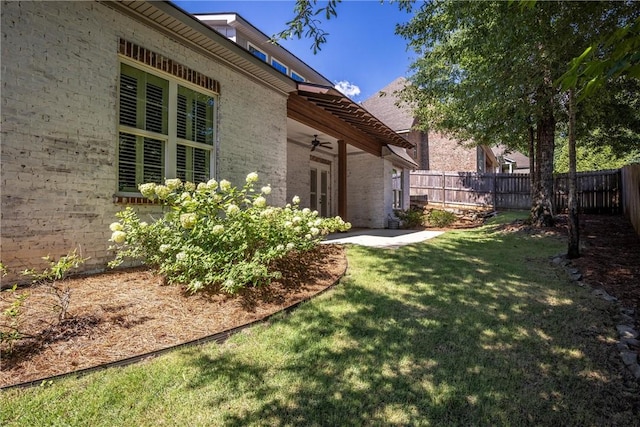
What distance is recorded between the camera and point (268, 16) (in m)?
6.07

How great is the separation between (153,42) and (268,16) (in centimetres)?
230

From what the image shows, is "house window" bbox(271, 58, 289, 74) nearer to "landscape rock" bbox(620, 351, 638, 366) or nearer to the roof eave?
the roof eave

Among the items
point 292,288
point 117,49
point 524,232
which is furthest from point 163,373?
point 524,232

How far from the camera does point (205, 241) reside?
3.76 metres

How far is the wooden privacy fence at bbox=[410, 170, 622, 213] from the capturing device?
12984mm

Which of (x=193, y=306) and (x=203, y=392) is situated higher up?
(x=193, y=306)

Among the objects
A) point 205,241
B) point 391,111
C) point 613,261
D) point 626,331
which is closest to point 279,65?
point 205,241

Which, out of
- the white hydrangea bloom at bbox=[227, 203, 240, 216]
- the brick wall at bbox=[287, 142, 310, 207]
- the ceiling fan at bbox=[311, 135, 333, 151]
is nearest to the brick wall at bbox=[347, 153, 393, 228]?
the ceiling fan at bbox=[311, 135, 333, 151]

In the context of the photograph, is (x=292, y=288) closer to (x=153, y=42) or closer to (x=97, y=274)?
(x=97, y=274)

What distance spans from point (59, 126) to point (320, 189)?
8.85 m

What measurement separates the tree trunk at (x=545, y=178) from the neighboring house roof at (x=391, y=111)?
30.5 feet

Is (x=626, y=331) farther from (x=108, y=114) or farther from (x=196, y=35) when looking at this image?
(x=196, y=35)

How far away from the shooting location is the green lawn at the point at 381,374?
1950 millimetres

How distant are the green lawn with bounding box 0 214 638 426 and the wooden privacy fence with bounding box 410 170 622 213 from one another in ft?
40.4
